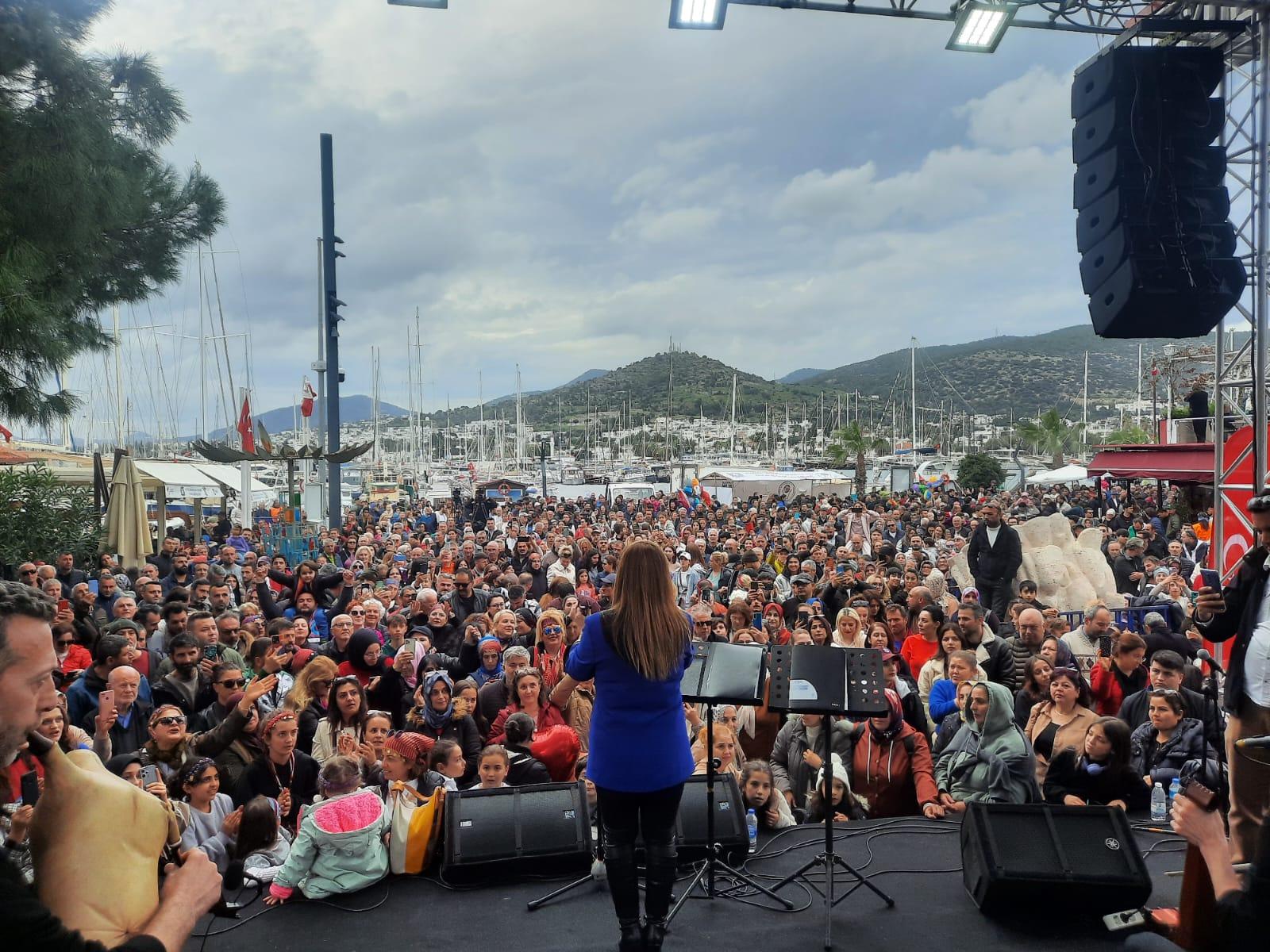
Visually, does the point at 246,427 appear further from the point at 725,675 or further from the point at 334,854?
the point at 725,675

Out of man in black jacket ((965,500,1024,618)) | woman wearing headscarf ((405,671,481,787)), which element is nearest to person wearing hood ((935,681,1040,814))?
woman wearing headscarf ((405,671,481,787))

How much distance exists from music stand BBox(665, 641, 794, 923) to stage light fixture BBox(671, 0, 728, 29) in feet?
11.8

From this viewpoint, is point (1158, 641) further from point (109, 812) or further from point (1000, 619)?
point (109, 812)

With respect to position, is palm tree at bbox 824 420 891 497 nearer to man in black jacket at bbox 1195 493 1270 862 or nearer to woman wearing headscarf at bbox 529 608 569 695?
woman wearing headscarf at bbox 529 608 569 695

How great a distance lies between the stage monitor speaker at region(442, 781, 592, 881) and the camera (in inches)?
146

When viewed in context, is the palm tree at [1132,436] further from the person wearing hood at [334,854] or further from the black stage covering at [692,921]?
the person wearing hood at [334,854]

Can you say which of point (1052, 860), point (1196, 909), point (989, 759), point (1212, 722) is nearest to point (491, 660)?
point (989, 759)

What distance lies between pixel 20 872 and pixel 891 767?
4230 mm

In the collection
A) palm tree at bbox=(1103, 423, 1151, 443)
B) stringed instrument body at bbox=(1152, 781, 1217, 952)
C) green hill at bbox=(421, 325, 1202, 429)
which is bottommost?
stringed instrument body at bbox=(1152, 781, 1217, 952)

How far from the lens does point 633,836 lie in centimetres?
293

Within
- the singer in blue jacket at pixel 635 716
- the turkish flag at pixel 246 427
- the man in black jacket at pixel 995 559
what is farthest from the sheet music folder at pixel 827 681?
the turkish flag at pixel 246 427

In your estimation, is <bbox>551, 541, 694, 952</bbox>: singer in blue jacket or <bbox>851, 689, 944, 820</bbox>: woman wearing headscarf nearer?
<bbox>551, 541, 694, 952</bbox>: singer in blue jacket

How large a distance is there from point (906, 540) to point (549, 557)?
680 cm

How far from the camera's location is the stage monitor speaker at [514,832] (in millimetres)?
3709
